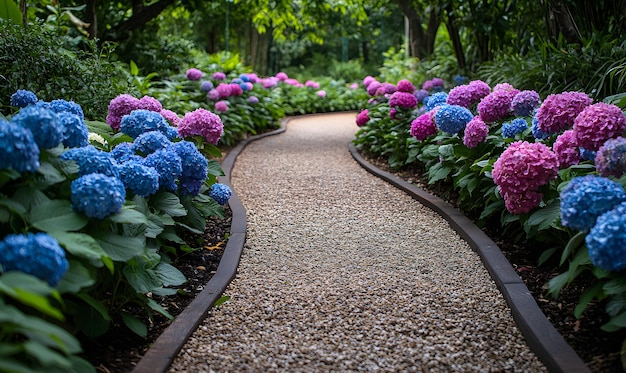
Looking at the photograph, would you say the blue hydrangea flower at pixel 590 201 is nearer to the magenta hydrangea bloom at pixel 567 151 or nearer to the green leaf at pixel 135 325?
the magenta hydrangea bloom at pixel 567 151

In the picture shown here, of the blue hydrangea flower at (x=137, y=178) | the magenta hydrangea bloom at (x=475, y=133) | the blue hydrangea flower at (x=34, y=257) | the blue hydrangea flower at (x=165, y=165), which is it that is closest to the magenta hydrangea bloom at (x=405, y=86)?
the magenta hydrangea bloom at (x=475, y=133)

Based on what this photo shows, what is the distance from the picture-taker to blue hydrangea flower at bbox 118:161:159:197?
241cm

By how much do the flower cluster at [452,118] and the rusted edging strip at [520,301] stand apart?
0.59 meters

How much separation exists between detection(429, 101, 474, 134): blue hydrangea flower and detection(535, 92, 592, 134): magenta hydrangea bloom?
758mm

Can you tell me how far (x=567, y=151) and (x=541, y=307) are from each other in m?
0.76

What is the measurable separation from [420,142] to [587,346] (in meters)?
3.07

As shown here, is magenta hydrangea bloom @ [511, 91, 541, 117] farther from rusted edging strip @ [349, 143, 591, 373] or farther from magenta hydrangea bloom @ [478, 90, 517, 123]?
rusted edging strip @ [349, 143, 591, 373]

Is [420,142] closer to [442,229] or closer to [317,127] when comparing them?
[442,229]

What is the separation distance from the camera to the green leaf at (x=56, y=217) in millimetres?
1857

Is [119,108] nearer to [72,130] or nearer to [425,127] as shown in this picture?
[72,130]

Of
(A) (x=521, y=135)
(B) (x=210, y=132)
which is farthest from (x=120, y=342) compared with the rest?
(A) (x=521, y=135)

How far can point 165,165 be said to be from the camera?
2.74 metres

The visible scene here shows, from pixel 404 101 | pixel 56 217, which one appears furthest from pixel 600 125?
pixel 404 101

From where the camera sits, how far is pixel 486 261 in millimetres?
3162
